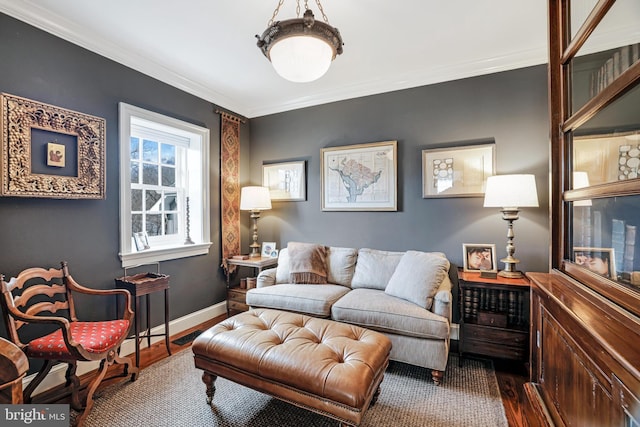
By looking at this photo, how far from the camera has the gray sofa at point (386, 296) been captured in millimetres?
2143

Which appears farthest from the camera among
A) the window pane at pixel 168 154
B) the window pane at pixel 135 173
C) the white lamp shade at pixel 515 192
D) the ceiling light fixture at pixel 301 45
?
the window pane at pixel 168 154

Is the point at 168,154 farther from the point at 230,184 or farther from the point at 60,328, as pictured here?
the point at 60,328

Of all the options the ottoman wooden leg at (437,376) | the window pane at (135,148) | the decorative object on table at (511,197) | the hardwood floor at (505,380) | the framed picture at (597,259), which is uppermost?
the window pane at (135,148)

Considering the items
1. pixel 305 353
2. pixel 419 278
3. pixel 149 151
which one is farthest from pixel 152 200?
pixel 419 278

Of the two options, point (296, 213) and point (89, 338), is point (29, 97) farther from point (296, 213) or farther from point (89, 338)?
point (296, 213)

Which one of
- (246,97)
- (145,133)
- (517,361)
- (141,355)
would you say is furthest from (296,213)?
(517,361)

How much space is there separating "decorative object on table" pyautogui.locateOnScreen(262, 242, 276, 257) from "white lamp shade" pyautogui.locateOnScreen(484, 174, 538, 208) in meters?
2.43

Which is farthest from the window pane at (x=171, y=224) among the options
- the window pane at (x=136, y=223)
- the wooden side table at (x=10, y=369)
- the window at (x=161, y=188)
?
the wooden side table at (x=10, y=369)

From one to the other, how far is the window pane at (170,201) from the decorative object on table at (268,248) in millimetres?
1114

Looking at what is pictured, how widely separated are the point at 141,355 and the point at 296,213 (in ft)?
6.87

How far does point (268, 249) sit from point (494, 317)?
2476 mm

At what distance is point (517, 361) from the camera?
230 centimetres

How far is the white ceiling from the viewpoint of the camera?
1988mm

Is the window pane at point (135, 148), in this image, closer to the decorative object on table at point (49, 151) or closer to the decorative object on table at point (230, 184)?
the decorative object on table at point (49, 151)
